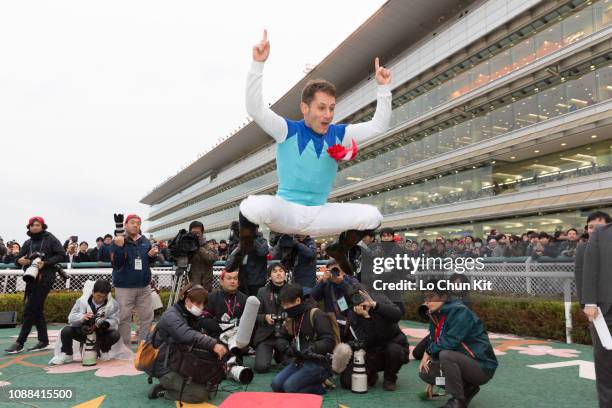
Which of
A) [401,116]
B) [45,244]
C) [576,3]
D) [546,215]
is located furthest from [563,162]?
[45,244]

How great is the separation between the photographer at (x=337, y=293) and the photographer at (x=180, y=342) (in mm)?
1342

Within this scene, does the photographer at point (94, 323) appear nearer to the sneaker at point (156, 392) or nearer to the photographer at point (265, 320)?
the sneaker at point (156, 392)

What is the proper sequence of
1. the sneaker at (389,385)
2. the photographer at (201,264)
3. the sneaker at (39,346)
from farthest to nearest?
the photographer at (201,264) < the sneaker at (39,346) < the sneaker at (389,385)

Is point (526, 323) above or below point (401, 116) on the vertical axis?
below

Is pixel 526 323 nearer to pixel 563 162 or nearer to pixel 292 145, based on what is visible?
pixel 292 145

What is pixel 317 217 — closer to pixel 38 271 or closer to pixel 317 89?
pixel 317 89

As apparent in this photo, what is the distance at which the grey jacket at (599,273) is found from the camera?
3402 millimetres

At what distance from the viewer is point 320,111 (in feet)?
8.98

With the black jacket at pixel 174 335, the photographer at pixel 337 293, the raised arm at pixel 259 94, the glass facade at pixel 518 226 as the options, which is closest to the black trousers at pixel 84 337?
the black jacket at pixel 174 335

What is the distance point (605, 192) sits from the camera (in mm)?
14273

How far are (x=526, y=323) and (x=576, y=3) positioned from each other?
1224 centimetres

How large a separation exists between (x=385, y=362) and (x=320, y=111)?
3373mm

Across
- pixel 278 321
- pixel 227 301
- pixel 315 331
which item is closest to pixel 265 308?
pixel 227 301

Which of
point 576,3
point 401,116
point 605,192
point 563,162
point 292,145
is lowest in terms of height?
point 292,145
